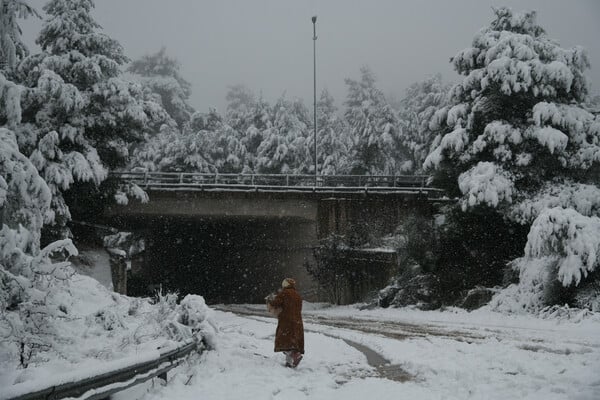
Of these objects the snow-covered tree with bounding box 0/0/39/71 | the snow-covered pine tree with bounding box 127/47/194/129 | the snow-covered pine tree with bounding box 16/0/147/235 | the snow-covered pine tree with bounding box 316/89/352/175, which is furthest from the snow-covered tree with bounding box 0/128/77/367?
the snow-covered pine tree with bounding box 127/47/194/129

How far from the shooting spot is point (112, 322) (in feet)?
32.4

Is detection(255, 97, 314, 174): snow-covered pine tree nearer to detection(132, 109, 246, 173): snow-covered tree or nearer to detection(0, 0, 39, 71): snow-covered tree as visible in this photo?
detection(132, 109, 246, 173): snow-covered tree

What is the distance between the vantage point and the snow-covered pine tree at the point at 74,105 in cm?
2097

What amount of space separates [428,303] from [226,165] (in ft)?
92.8

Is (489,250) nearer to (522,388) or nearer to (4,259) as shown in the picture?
(522,388)

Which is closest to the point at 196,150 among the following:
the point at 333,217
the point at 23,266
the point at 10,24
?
the point at 333,217

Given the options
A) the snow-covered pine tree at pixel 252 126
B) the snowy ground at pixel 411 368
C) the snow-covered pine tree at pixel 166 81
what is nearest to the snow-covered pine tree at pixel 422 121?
the snow-covered pine tree at pixel 252 126

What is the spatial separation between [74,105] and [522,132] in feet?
59.8

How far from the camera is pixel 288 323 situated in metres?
9.41

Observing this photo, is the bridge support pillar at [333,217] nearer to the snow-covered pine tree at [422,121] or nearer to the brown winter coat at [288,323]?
the snow-covered pine tree at [422,121]

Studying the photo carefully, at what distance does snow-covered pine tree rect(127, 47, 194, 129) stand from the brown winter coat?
49.1m

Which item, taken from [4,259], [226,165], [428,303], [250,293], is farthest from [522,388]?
[226,165]

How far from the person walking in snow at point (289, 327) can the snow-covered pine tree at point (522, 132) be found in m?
12.2

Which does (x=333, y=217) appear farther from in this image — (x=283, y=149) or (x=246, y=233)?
(x=283, y=149)
